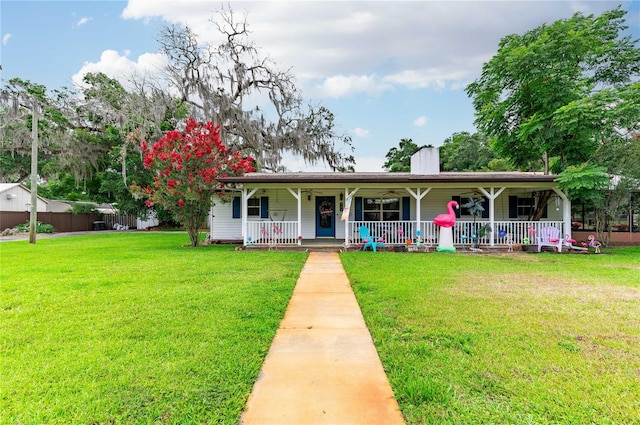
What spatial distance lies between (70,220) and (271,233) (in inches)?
732

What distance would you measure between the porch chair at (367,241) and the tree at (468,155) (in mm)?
23901

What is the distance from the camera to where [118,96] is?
21281 mm

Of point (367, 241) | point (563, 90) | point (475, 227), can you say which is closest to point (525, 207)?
point (475, 227)

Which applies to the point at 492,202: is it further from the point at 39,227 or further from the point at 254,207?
the point at 39,227

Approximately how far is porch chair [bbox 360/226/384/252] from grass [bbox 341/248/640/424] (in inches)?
169

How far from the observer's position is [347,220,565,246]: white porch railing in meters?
11.9

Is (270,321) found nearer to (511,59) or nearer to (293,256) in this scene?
(293,256)

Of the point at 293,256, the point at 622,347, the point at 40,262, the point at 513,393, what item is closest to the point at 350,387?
the point at 513,393

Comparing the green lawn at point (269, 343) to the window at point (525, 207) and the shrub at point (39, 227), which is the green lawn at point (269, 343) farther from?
the shrub at point (39, 227)

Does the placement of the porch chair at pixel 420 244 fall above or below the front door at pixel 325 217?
below

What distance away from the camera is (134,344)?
11.4 ft

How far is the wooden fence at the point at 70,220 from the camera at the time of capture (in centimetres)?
2053

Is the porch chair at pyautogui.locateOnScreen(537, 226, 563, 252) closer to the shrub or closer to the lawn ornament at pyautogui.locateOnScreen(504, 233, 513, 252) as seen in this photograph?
the lawn ornament at pyautogui.locateOnScreen(504, 233, 513, 252)

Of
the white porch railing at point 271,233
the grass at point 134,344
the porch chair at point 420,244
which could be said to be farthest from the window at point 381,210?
the grass at point 134,344
